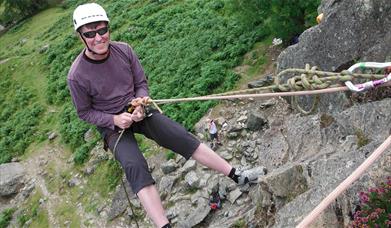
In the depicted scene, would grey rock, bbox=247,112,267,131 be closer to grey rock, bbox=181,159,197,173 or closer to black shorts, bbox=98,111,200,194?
grey rock, bbox=181,159,197,173

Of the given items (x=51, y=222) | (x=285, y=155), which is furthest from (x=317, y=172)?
(x=51, y=222)

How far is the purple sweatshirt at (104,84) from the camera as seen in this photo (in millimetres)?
5367

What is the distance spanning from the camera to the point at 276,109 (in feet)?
29.6

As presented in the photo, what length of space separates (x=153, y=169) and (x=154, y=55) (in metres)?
6.64

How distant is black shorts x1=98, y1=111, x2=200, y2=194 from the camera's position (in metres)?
5.09

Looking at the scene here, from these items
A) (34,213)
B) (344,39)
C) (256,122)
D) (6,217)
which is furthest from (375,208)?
(6,217)

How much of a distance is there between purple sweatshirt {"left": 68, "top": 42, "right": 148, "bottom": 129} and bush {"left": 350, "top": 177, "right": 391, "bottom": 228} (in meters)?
2.81

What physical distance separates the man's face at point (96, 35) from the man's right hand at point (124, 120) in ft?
2.49

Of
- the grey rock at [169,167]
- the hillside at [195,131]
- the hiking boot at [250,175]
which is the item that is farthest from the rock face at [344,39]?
the grey rock at [169,167]

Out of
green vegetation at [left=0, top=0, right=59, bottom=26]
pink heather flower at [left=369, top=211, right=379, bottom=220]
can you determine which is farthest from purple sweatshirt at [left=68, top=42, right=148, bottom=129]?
green vegetation at [left=0, top=0, right=59, bottom=26]

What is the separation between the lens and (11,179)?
14422 millimetres

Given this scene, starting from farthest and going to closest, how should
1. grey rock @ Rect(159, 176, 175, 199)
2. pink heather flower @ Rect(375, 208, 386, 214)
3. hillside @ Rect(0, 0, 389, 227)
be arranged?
grey rock @ Rect(159, 176, 175, 199), hillside @ Rect(0, 0, 389, 227), pink heather flower @ Rect(375, 208, 386, 214)

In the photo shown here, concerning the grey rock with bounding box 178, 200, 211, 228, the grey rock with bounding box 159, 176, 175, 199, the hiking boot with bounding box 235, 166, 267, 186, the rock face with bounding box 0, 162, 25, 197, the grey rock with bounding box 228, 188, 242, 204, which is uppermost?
the hiking boot with bounding box 235, 166, 267, 186

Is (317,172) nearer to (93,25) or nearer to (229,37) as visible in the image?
(93,25)
